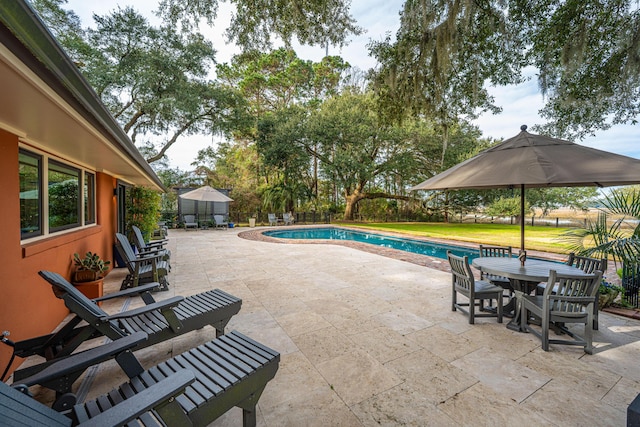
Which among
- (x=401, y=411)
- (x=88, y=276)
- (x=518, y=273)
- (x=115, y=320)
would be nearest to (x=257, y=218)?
(x=88, y=276)

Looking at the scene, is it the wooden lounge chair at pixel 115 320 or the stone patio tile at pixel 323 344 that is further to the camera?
the stone patio tile at pixel 323 344

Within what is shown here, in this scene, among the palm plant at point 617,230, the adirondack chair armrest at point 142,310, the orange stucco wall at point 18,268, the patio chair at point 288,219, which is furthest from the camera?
the patio chair at point 288,219

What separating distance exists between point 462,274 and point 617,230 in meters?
2.43

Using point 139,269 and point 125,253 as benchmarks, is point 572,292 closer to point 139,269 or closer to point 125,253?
point 139,269

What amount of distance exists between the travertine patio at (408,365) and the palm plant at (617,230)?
88cm

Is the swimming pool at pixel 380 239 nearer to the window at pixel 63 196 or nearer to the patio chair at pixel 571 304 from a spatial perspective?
the patio chair at pixel 571 304

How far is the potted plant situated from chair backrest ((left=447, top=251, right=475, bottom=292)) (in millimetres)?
5092

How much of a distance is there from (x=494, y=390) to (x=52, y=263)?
15.8 feet

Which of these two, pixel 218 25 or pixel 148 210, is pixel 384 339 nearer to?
pixel 218 25

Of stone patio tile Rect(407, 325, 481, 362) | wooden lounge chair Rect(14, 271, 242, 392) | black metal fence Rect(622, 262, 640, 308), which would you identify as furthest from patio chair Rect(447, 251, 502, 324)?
wooden lounge chair Rect(14, 271, 242, 392)

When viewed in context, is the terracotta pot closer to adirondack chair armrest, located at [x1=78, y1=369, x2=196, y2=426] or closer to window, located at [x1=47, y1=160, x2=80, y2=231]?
window, located at [x1=47, y1=160, x2=80, y2=231]

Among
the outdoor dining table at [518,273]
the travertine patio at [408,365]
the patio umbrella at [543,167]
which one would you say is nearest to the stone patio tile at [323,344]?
the travertine patio at [408,365]

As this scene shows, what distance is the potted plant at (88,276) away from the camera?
383cm

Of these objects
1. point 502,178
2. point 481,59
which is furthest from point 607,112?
point 502,178
